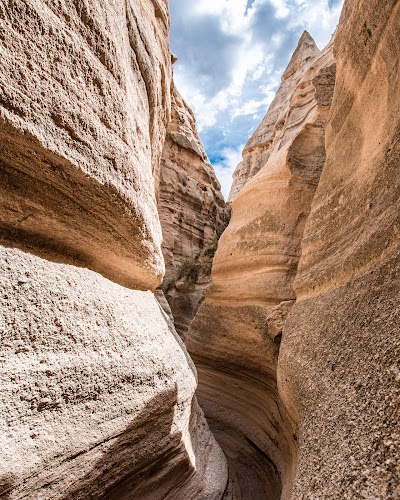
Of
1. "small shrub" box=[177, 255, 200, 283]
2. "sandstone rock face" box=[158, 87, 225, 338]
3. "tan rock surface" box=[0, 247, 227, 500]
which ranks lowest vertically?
"tan rock surface" box=[0, 247, 227, 500]

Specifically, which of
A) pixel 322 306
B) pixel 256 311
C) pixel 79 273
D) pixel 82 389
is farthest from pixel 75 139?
pixel 256 311

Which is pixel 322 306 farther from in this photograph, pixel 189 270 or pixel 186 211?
pixel 186 211

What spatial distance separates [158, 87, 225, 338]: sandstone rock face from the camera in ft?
31.3

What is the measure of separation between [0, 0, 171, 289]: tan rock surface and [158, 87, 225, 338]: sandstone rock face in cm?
701

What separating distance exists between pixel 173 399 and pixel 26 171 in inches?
76.9

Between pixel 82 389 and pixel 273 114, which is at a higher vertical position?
pixel 273 114

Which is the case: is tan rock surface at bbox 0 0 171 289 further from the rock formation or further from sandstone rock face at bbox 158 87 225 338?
sandstone rock face at bbox 158 87 225 338

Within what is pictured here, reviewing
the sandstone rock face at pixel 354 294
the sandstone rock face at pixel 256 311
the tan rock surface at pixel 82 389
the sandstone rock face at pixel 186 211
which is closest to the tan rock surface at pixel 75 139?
the tan rock surface at pixel 82 389

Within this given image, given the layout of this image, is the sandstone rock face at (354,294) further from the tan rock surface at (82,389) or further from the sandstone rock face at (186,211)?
the sandstone rock face at (186,211)

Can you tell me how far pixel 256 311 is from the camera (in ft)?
14.2

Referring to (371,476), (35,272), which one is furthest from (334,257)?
(35,272)

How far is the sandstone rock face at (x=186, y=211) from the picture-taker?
31.3ft

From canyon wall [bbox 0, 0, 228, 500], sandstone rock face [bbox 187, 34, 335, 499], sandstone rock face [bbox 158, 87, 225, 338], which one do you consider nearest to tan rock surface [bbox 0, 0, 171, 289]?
canyon wall [bbox 0, 0, 228, 500]

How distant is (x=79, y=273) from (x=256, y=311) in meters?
3.11
